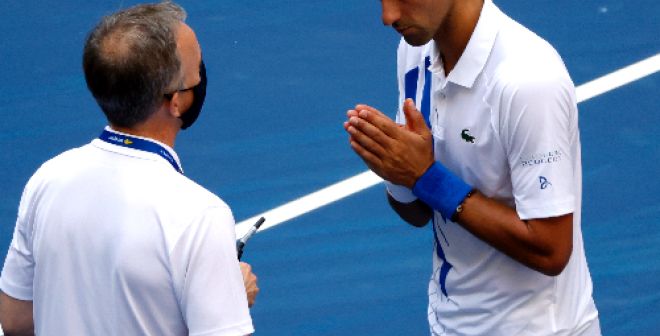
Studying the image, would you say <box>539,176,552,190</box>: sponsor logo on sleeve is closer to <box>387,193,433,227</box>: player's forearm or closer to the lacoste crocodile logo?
the lacoste crocodile logo

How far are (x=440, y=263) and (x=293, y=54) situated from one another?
3.04 metres

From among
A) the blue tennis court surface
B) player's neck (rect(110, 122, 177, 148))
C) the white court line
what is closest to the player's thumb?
player's neck (rect(110, 122, 177, 148))

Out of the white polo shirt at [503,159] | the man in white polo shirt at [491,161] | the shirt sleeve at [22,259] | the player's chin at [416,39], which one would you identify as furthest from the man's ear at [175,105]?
the white polo shirt at [503,159]

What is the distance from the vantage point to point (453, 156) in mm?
3885

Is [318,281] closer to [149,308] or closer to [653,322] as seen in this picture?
[653,322]

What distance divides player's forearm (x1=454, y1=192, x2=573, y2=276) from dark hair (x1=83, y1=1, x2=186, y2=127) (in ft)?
3.12

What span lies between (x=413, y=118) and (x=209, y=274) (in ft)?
2.93

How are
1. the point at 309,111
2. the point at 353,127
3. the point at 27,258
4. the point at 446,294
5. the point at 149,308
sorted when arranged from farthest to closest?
the point at 309,111
the point at 446,294
the point at 353,127
the point at 27,258
the point at 149,308

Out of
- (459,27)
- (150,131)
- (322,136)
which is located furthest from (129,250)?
(322,136)

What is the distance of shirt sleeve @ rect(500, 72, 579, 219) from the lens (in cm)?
357

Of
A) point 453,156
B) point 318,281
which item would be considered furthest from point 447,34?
point 318,281

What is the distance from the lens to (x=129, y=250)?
315 centimetres

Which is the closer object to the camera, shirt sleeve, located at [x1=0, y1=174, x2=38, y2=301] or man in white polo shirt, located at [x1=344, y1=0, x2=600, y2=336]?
shirt sleeve, located at [x1=0, y1=174, x2=38, y2=301]

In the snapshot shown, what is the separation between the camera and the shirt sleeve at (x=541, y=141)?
11.7 feet
